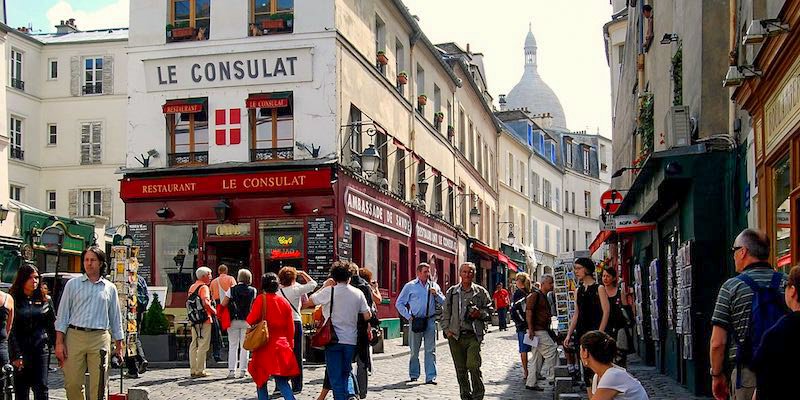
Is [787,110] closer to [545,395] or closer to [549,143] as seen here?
[545,395]

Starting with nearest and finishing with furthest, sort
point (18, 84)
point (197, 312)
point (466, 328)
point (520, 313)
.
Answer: point (466, 328) < point (197, 312) < point (520, 313) < point (18, 84)

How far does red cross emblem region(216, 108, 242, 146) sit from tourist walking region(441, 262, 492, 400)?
12.0 meters

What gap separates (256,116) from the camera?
23469mm

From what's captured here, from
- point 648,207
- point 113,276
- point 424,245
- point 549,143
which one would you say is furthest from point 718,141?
point 549,143

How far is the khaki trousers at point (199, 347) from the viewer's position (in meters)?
15.6

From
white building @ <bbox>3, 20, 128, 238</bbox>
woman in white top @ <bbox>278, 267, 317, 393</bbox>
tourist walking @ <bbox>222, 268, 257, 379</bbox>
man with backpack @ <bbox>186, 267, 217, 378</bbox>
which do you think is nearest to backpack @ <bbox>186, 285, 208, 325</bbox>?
man with backpack @ <bbox>186, 267, 217, 378</bbox>

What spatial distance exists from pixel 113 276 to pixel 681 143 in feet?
27.4

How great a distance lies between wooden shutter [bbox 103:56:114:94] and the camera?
38844 millimetres

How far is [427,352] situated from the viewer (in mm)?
15086

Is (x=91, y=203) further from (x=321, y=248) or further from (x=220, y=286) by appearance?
(x=220, y=286)

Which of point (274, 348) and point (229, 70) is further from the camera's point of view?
point (229, 70)

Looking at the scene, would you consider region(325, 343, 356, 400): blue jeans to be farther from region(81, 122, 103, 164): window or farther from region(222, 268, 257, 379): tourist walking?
region(81, 122, 103, 164): window

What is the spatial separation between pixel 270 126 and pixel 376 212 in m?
4.36

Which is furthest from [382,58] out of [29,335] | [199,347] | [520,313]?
[29,335]
